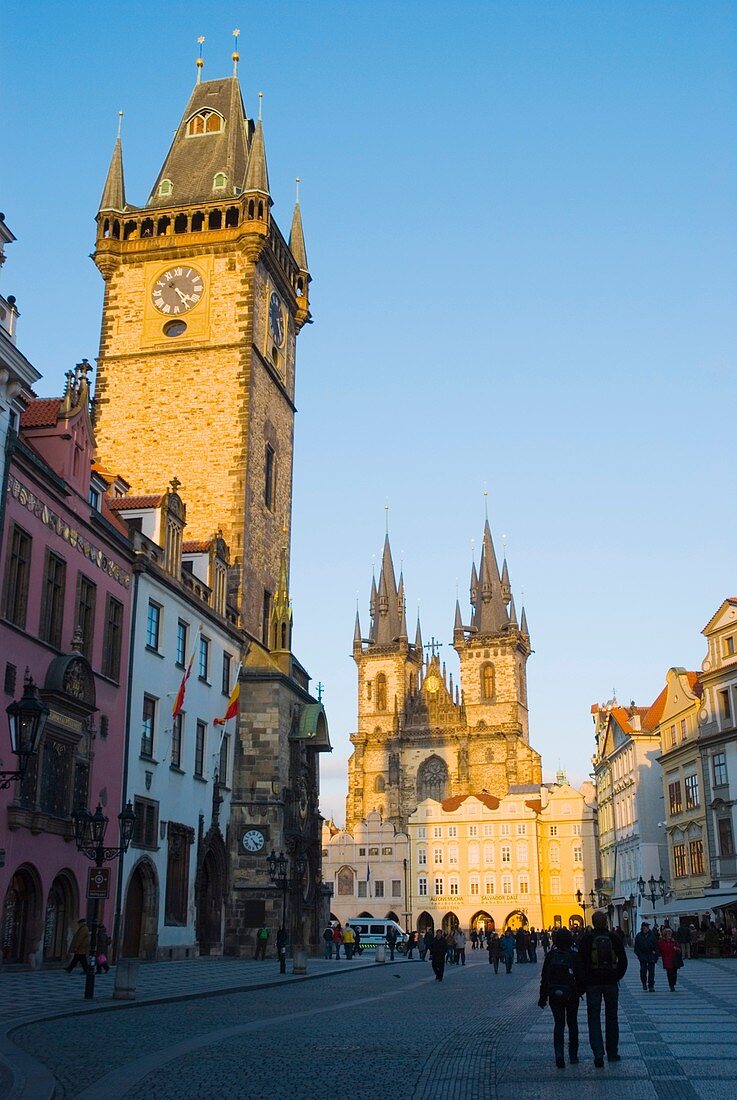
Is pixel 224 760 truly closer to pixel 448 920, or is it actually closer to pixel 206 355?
pixel 206 355

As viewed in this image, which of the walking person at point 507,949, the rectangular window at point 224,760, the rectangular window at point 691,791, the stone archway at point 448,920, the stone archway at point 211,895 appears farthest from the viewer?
the stone archway at point 448,920

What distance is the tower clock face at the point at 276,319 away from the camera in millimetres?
48750

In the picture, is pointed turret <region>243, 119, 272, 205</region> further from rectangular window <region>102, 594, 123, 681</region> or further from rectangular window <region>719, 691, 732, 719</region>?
rectangular window <region>719, 691, 732, 719</region>

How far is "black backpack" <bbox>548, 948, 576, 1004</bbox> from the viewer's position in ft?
38.9

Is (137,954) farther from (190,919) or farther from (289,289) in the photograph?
(289,289)

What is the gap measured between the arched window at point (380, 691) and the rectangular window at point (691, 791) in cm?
7667

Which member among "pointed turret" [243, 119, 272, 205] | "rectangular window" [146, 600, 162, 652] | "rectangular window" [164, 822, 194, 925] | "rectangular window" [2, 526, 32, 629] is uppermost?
"pointed turret" [243, 119, 272, 205]

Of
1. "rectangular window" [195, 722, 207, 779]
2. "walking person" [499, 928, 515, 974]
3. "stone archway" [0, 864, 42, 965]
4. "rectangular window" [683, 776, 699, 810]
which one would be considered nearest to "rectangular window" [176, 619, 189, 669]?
"rectangular window" [195, 722, 207, 779]

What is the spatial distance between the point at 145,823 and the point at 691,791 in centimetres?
3022

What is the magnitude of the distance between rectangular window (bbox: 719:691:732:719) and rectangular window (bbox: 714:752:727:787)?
1747 millimetres

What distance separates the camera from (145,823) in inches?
1268

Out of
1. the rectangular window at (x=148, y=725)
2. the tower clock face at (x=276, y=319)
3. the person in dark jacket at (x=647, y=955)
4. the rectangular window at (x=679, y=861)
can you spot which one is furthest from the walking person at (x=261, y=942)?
the rectangular window at (x=679, y=861)

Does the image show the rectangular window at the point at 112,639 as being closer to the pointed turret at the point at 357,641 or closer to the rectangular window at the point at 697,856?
the rectangular window at the point at 697,856

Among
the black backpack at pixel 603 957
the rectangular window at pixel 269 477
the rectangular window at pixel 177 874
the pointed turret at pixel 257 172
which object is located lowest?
the black backpack at pixel 603 957
